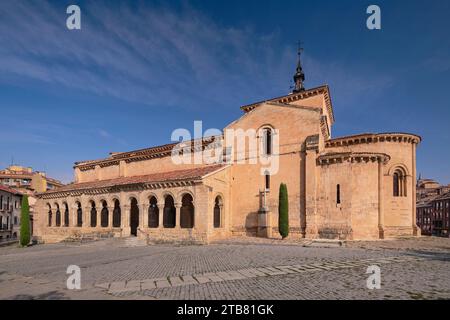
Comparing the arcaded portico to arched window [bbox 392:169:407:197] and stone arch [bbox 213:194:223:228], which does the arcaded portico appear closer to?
stone arch [bbox 213:194:223:228]

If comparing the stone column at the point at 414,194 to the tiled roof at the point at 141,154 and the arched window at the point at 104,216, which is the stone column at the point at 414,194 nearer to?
the tiled roof at the point at 141,154

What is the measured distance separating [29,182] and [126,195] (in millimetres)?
53609

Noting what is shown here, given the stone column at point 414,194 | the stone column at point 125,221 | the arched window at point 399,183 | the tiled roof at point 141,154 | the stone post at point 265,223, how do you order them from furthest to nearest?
the tiled roof at point 141,154
the stone column at point 125,221
the arched window at point 399,183
the stone column at point 414,194
the stone post at point 265,223

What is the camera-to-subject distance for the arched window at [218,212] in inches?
947

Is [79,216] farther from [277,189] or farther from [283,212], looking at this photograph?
[283,212]

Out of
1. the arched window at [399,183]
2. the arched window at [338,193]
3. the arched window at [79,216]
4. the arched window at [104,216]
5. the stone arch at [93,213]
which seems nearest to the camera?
the arched window at [338,193]

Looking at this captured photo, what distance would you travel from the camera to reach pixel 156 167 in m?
30.7

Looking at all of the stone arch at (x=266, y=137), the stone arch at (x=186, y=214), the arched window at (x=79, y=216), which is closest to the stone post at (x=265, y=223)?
the stone arch at (x=266, y=137)

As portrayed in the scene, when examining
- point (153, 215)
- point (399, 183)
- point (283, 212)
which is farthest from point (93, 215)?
point (399, 183)

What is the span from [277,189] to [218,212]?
5.28 m

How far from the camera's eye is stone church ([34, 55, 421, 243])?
21344mm

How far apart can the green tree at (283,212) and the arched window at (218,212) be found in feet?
16.5

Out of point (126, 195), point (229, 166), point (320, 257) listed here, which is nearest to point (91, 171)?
point (126, 195)
